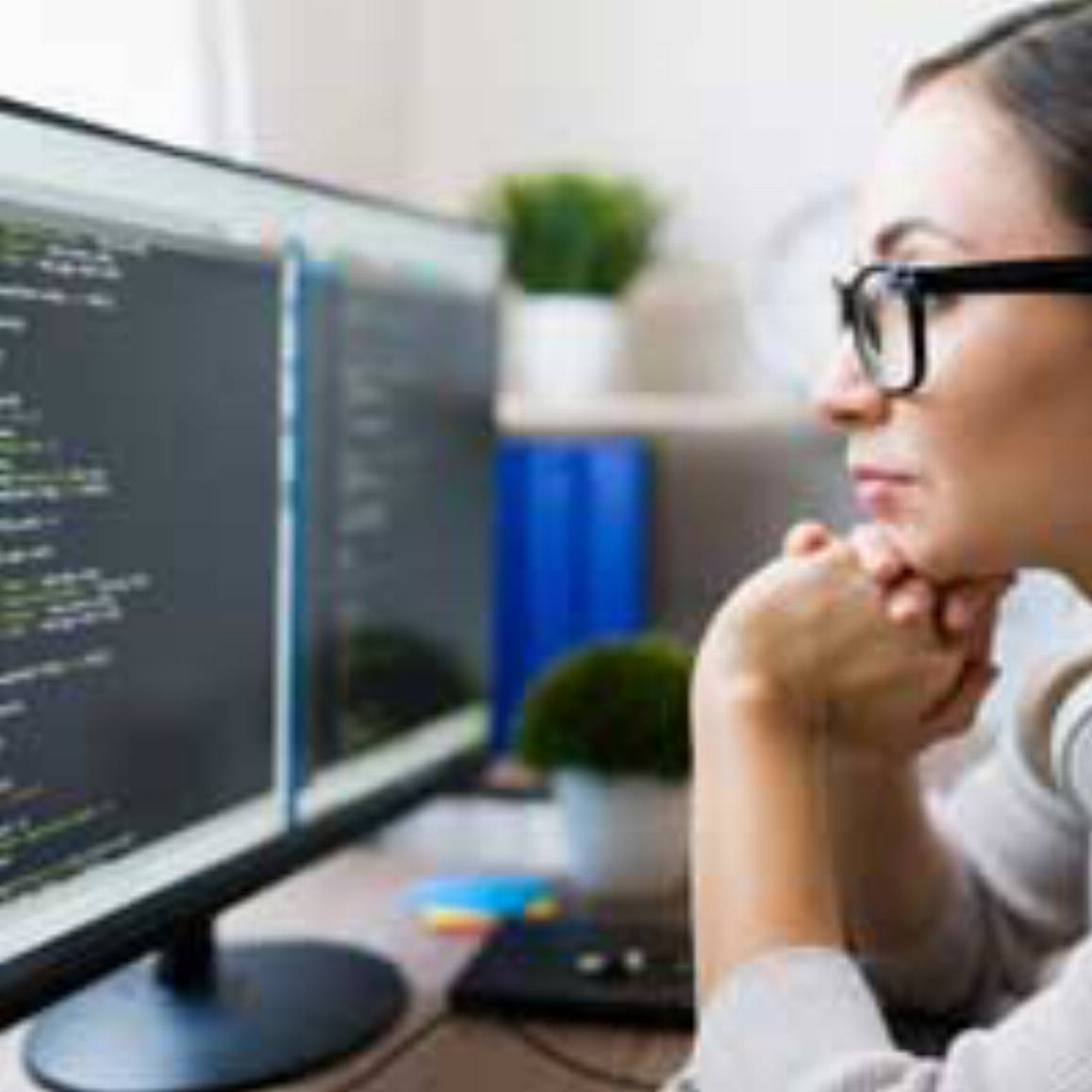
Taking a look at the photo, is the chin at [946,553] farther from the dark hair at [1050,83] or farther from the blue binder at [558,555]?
the blue binder at [558,555]

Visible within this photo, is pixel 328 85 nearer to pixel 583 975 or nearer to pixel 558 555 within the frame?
pixel 558 555

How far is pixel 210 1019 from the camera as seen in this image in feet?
3.14

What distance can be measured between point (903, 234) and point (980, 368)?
0.07 m

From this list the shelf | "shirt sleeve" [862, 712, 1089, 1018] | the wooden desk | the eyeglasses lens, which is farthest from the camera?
the shelf

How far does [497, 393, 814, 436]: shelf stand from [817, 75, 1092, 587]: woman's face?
2.38 feet

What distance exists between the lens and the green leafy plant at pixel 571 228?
5.26 feet

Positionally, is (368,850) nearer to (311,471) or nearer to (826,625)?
(311,471)

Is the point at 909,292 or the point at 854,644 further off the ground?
the point at 909,292

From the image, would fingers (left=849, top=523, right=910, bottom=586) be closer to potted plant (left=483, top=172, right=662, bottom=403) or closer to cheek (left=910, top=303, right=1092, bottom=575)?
cheek (left=910, top=303, right=1092, bottom=575)

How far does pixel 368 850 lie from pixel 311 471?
44cm

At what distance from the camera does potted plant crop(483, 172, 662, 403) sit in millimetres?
1608

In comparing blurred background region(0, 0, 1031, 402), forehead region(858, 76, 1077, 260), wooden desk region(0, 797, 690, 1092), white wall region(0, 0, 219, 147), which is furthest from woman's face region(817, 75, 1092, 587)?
blurred background region(0, 0, 1031, 402)

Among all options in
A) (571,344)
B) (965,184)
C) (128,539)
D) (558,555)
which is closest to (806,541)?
(965,184)

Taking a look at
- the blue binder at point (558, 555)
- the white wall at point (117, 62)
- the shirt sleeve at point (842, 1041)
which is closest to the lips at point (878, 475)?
the shirt sleeve at point (842, 1041)
